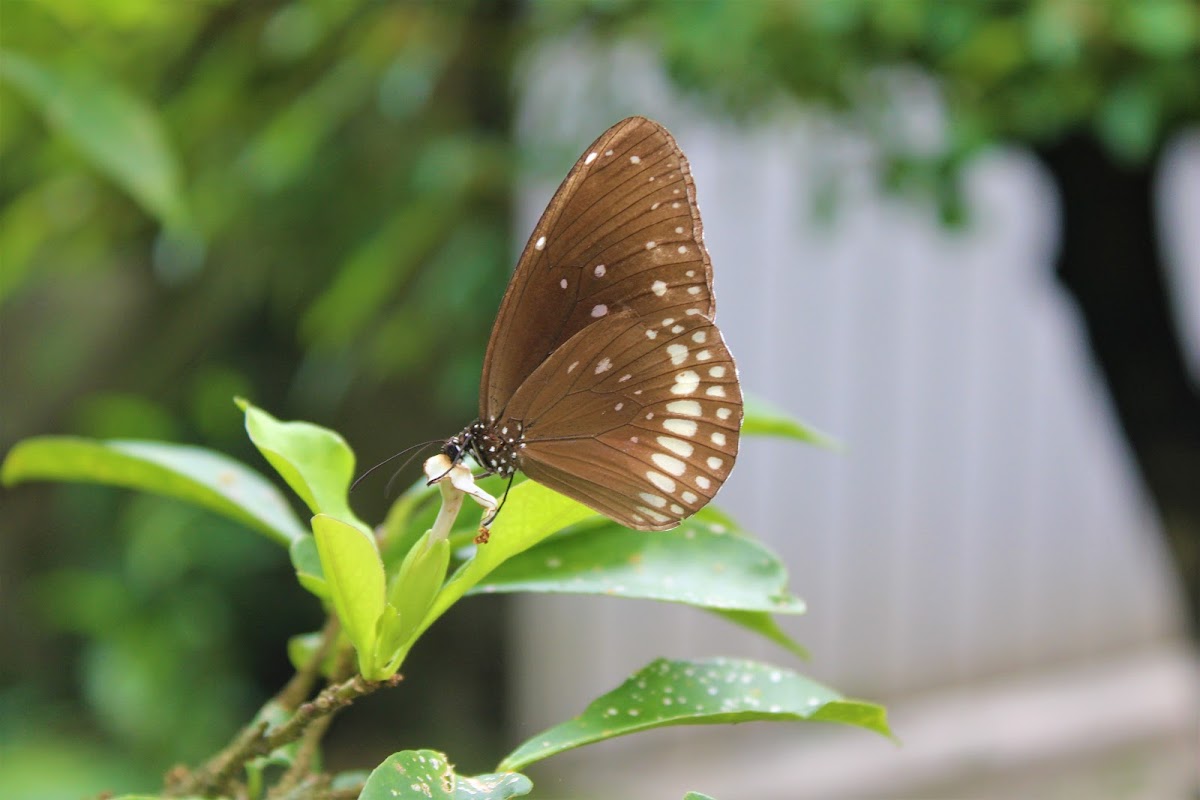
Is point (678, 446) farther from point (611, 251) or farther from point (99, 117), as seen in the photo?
point (99, 117)

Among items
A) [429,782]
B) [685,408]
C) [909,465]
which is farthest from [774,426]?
[909,465]

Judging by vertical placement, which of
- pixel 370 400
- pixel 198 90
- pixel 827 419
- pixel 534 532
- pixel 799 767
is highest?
pixel 198 90

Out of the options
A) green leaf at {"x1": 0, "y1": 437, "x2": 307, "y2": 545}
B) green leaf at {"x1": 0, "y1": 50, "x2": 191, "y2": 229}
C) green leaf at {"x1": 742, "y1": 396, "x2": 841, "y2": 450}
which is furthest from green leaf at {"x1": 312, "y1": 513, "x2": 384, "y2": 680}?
green leaf at {"x1": 0, "y1": 50, "x2": 191, "y2": 229}

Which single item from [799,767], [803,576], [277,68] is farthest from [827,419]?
[277,68]

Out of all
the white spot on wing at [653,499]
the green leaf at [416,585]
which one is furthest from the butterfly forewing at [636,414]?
the green leaf at [416,585]

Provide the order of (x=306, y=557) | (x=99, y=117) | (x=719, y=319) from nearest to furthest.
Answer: (x=306, y=557), (x=99, y=117), (x=719, y=319)

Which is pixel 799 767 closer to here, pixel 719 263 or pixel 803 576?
pixel 803 576
